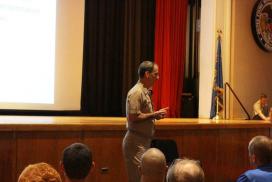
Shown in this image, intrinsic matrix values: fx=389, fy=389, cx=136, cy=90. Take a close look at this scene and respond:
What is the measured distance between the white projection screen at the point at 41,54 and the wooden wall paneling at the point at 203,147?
2.19 metres

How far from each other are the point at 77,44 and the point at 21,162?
3071 mm

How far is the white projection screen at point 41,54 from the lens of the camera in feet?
18.0

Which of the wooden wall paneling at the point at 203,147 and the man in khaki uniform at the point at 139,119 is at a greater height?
the man in khaki uniform at the point at 139,119

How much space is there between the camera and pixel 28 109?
5.72m

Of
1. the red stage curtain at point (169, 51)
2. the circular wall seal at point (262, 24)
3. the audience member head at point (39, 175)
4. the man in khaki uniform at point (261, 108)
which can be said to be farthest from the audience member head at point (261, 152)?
the circular wall seal at point (262, 24)

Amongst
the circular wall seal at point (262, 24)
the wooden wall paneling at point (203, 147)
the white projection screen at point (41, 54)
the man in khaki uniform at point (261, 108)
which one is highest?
the circular wall seal at point (262, 24)

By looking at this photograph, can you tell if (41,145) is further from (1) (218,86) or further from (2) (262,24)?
(2) (262,24)

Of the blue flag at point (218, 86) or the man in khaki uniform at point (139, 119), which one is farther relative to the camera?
the blue flag at point (218, 86)

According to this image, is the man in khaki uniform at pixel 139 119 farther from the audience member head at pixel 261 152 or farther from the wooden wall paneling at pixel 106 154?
the audience member head at pixel 261 152

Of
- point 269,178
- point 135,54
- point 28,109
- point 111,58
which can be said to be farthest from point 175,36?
point 269,178

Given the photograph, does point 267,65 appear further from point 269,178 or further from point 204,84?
point 269,178

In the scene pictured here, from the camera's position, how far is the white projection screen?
5.50m

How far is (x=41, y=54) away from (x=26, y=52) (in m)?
0.23

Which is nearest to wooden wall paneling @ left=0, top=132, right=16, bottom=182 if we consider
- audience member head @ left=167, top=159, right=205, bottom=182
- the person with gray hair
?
the person with gray hair
